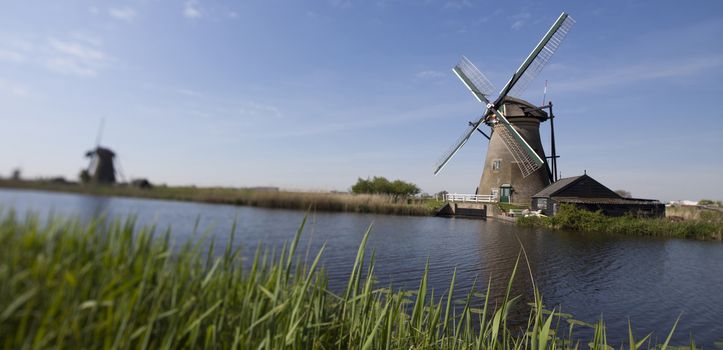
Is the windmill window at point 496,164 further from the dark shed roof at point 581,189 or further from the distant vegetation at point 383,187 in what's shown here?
the distant vegetation at point 383,187

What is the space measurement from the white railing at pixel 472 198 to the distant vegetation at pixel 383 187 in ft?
19.1

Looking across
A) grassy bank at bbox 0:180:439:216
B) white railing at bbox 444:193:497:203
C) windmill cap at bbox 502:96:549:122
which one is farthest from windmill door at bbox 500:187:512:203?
windmill cap at bbox 502:96:549:122

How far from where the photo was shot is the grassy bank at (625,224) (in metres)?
21.1

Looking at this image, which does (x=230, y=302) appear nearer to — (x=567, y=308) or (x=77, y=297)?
(x=77, y=297)

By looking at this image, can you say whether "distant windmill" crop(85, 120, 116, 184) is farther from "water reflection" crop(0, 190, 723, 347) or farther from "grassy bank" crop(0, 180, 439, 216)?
"grassy bank" crop(0, 180, 439, 216)

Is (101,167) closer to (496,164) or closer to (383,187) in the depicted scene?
(496,164)

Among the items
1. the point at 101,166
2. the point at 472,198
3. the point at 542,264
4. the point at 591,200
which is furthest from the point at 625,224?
the point at 101,166

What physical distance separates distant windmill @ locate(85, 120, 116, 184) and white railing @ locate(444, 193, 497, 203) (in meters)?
32.4

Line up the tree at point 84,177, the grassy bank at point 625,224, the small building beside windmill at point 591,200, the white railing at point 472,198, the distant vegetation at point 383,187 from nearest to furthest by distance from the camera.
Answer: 1. the tree at point 84,177
2. the grassy bank at point 625,224
3. the small building beside windmill at point 591,200
4. the white railing at point 472,198
5. the distant vegetation at point 383,187

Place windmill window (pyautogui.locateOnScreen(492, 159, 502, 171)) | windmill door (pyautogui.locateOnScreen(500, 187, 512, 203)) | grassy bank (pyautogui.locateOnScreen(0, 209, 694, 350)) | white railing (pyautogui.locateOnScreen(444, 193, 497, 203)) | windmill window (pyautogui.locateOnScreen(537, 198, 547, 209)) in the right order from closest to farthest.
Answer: grassy bank (pyautogui.locateOnScreen(0, 209, 694, 350)) → windmill window (pyautogui.locateOnScreen(537, 198, 547, 209)) → windmill door (pyautogui.locateOnScreen(500, 187, 512, 203)) → windmill window (pyautogui.locateOnScreen(492, 159, 502, 171)) → white railing (pyautogui.locateOnScreen(444, 193, 497, 203))

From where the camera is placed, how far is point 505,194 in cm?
3180

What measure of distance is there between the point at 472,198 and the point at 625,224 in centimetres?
1256

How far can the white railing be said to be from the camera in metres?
32.4

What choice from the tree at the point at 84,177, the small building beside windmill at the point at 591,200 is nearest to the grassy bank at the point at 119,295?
the tree at the point at 84,177
